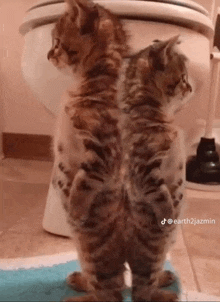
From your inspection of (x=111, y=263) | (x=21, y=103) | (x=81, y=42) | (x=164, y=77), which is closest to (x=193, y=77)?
(x=164, y=77)

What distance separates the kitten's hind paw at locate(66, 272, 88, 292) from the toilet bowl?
96 mm

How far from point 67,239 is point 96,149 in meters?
0.42

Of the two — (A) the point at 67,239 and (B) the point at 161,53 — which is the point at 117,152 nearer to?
(B) the point at 161,53

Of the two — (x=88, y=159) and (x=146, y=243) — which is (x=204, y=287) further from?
(x=88, y=159)

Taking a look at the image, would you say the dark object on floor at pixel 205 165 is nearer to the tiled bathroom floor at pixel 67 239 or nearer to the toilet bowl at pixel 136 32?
the tiled bathroom floor at pixel 67 239

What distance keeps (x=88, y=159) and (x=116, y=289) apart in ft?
0.63

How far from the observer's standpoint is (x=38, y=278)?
2.10 ft

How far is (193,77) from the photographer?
1.75 feet

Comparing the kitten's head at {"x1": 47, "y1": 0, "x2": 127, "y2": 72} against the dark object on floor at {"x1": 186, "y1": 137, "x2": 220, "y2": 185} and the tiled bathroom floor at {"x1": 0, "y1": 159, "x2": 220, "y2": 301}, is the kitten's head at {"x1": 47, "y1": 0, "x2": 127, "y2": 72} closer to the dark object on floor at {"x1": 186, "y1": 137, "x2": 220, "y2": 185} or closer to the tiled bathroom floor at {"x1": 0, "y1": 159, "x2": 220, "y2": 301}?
the tiled bathroom floor at {"x1": 0, "y1": 159, "x2": 220, "y2": 301}

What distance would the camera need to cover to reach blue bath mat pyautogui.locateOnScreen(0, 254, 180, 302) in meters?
0.58

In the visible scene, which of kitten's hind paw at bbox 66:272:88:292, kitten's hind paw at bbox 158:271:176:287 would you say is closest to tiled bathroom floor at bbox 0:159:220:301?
kitten's hind paw at bbox 158:271:176:287

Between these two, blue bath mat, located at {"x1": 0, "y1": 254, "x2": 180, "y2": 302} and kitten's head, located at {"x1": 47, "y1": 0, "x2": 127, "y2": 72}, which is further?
blue bath mat, located at {"x1": 0, "y1": 254, "x2": 180, "y2": 302}

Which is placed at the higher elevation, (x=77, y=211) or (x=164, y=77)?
(x=164, y=77)

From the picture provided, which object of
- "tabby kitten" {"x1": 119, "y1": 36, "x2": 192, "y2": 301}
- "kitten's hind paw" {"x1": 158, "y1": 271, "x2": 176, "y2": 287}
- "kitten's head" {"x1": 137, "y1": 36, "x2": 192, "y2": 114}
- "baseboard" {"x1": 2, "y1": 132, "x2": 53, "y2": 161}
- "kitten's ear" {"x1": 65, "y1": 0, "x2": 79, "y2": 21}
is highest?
"kitten's ear" {"x1": 65, "y1": 0, "x2": 79, "y2": 21}
